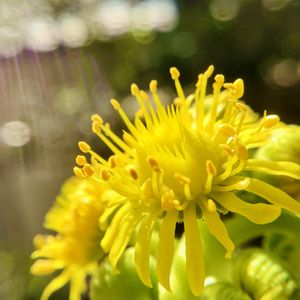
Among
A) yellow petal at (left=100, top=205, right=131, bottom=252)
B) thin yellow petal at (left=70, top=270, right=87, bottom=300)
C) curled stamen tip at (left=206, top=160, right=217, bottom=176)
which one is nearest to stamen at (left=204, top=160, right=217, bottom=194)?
curled stamen tip at (left=206, top=160, right=217, bottom=176)

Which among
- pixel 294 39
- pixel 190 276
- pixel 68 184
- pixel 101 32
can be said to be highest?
pixel 101 32

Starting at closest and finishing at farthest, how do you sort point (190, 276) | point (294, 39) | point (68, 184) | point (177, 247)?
1. point (190, 276)
2. point (177, 247)
3. point (68, 184)
4. point (294, 39)

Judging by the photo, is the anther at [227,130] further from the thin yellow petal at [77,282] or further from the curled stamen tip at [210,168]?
the thin yellow petal at [77,282]

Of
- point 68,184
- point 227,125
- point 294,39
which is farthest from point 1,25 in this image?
point 227,125

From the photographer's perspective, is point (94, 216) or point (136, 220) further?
point (94, 216)

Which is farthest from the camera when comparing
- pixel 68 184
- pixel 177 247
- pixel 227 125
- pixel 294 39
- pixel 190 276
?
pixel 294 39

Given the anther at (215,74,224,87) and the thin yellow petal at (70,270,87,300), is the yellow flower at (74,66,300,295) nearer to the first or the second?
the anther at (215,74,224,87)

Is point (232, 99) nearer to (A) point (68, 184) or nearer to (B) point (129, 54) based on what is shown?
(A) point (68, 184)
